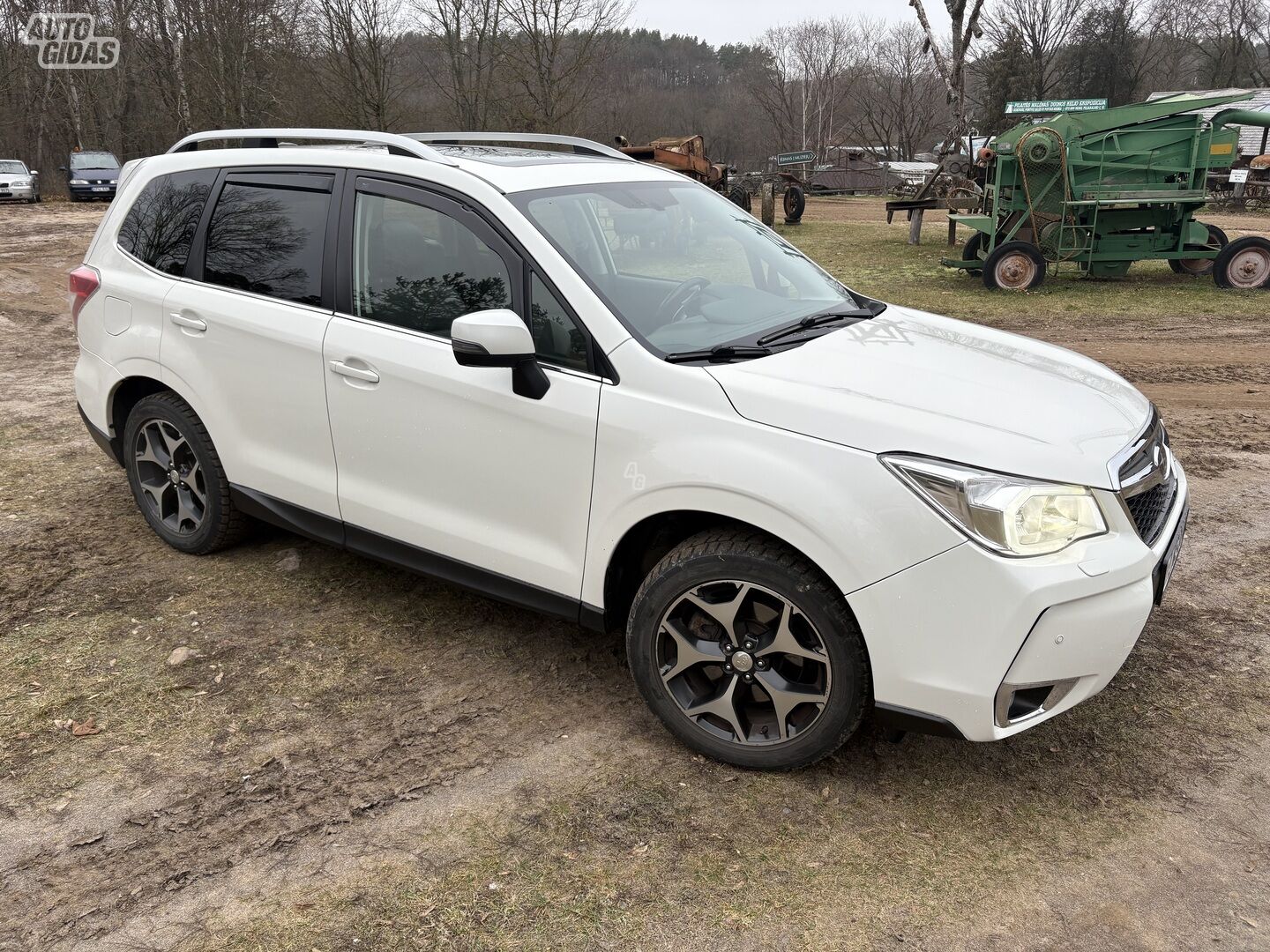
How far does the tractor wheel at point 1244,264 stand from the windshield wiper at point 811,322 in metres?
11.2

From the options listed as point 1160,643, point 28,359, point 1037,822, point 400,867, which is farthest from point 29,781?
point 28,359

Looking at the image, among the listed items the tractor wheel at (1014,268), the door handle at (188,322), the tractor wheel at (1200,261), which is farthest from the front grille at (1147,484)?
the tractor wheel at (1200,261)

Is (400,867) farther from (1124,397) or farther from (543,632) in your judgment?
(1124,397)

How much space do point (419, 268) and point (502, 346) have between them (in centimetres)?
75

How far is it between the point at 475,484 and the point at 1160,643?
8.96 feet

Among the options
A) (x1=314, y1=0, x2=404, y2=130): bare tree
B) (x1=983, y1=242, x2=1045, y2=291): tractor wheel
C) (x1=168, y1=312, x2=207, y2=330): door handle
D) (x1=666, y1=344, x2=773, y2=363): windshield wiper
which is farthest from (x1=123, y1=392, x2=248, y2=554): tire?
(x1=314, y1=0, x2=404, y2=130): bare tree

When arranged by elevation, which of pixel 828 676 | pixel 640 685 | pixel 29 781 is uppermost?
pixel 828 676

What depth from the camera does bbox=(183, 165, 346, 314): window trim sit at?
3730 millimetres

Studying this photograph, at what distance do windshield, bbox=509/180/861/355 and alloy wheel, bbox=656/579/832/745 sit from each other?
83 cm

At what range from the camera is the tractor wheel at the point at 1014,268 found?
1275cm

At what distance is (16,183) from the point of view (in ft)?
95.3

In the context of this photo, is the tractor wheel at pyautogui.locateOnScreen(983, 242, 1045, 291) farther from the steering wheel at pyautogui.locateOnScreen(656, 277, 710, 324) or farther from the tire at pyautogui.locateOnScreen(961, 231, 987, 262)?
the steering wheel at pyautogui.locateOnScreen(656, 277, 710, 324)

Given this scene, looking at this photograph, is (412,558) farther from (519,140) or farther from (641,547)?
(519,140)

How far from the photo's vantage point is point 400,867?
105 inches
